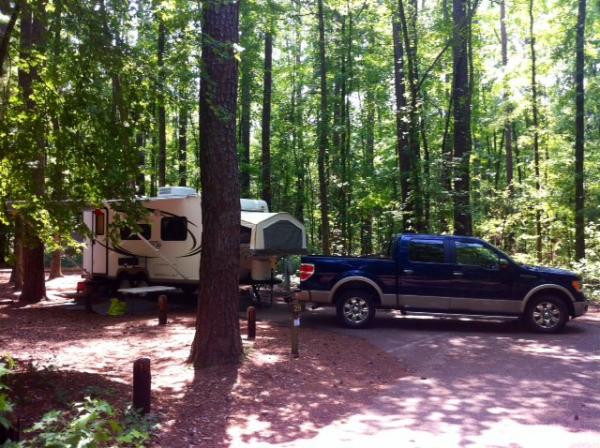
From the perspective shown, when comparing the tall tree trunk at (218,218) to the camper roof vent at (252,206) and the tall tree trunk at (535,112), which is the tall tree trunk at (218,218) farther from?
the tall tree trunk at (535,112)

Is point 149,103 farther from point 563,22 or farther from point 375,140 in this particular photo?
point 375,140

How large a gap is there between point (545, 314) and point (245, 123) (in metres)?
19.1

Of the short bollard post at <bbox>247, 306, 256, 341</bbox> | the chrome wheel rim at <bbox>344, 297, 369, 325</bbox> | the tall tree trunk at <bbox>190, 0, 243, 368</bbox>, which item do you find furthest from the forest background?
the chrome wheel rim at <bbox>344, 297, 369, 325</bbox>

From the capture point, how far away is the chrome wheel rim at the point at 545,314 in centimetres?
1154

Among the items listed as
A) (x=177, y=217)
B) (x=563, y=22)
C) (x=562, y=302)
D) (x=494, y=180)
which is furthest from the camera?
(x=494, y=180)

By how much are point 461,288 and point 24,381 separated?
8.08 meters

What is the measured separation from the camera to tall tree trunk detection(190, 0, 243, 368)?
8359mm

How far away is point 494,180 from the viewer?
34375 mm

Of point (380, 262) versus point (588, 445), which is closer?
point (588, 445)

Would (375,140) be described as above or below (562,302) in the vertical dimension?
above

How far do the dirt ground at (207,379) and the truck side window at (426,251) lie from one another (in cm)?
231

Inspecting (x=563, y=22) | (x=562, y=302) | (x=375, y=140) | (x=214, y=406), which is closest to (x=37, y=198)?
(x=214, y=406)

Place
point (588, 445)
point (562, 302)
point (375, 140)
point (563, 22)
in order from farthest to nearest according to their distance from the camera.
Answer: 1. point (375, 140)
2. point (563, 22)
3. point (562, 302)
4. point (588, 445)

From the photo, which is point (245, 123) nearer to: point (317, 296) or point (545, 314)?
point (317, 296)
